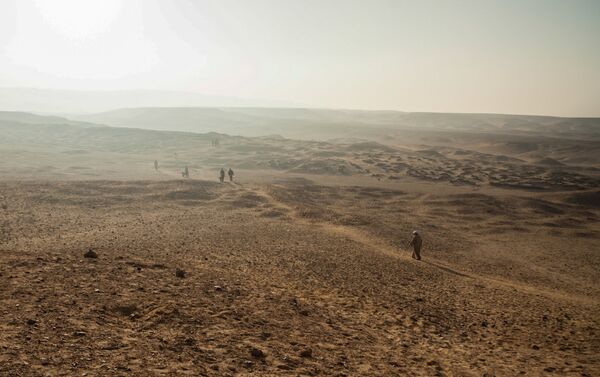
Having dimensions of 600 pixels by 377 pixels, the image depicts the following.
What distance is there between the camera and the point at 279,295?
12266 millimetres

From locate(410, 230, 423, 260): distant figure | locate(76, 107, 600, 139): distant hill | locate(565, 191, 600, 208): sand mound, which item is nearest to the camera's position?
locate(410, 230, 423, 260): distant figure

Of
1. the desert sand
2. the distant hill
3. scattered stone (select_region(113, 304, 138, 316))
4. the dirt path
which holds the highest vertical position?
the distant hill

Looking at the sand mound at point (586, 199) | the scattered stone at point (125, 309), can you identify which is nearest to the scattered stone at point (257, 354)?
the scattered stone at point (125, 309)

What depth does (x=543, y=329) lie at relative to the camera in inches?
473

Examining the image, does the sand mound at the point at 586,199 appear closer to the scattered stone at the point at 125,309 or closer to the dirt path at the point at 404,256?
the dirt path at the point at 404,256

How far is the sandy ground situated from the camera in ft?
26.8

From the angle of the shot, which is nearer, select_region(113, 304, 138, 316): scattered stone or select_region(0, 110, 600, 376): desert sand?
select_region(0, 110, 600, 376): desert sand

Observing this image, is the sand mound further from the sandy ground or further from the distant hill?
the distant hill

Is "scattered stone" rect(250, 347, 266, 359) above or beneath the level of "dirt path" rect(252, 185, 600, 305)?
above

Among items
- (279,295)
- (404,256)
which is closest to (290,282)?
(279,295)

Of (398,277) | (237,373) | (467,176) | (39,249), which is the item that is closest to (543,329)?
(398,277)

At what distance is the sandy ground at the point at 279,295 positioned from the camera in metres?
8.17

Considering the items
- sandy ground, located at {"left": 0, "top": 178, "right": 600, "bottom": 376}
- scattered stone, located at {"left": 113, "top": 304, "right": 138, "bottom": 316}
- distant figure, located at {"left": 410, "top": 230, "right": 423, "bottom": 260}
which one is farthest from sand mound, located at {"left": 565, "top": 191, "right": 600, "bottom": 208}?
scattered stone, located at {"left": 113, "top": 304, "right": 138, "bottom": 316}

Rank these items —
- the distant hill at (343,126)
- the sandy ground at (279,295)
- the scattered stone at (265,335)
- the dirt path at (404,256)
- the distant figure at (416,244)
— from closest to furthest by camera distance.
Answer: the sandy ground at (279,295), the scattered stone at (265,335), the dirt path at (404,256), the distant figure at (416,244), the distant hill at (343,126)
